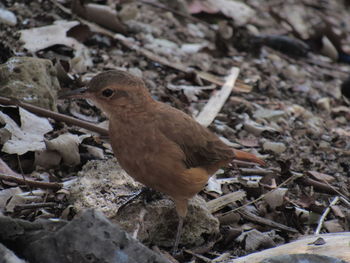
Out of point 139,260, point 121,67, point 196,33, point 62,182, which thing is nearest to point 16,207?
point 62,182

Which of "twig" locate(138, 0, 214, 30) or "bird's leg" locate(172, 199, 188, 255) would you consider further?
"twig" locate(138, 0, 214, 30)

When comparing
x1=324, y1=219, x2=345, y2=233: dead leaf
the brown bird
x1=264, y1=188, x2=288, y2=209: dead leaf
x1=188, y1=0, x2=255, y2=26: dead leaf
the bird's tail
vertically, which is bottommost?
x1=188, y1=0, x2=255, y2=26: dead leaf

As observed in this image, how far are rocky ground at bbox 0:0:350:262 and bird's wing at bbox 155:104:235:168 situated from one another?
1.13 ft

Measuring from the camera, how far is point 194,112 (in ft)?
21.4

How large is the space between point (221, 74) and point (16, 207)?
3953 mm

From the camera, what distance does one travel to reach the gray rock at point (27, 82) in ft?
17.5

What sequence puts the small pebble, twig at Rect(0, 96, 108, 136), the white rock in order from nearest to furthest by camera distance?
twig at Rect(0, 96, 108, 136), the small pebble, the white rock

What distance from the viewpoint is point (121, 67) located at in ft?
22.3

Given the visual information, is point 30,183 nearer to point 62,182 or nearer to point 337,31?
point 62,182

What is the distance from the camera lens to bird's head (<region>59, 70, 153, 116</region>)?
177 inches

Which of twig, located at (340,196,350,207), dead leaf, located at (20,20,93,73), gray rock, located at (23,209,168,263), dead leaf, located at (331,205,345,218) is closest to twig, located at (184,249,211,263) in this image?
gray rock, located at (23,209,168,263)

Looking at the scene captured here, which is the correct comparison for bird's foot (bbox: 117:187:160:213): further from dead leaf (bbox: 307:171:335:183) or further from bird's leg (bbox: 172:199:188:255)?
dead leaf (bbox: 307:171:335:183)

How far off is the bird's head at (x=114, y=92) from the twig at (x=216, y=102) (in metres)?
1.75

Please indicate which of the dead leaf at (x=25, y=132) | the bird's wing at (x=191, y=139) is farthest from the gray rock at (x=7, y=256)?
the dead leaf at (x=25, y=132)
